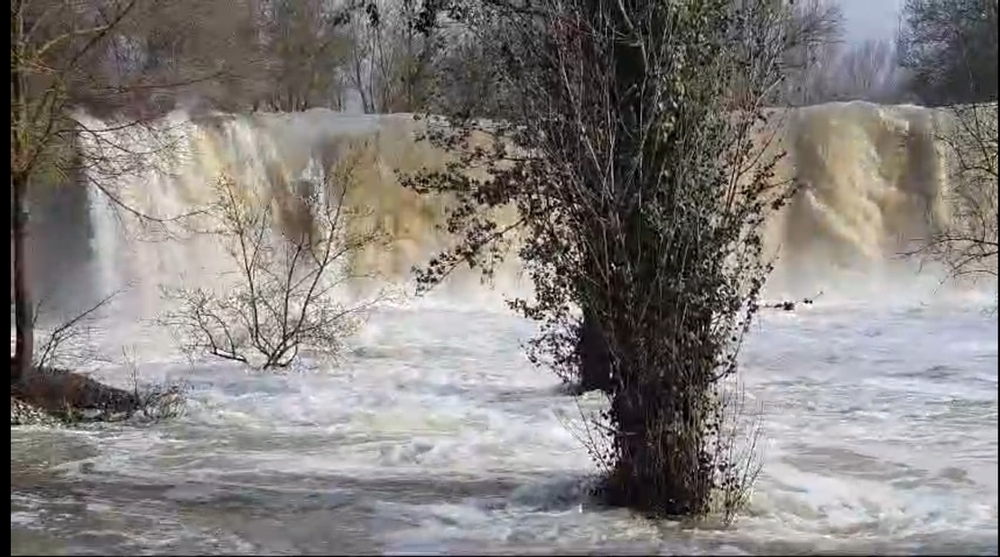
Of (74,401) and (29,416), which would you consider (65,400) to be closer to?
(74,401)

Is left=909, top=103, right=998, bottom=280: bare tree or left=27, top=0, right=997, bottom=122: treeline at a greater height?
left=27, top=0, right=997, bottom=122: treeline

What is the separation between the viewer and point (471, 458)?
A: 26.4 ft

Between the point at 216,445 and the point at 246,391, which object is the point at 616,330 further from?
the point at 246,391

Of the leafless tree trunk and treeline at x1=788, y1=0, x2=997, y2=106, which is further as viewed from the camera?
the leafless tree trunk

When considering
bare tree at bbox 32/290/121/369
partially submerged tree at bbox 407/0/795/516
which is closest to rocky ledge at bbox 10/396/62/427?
bare tree at bbox 32/290/121/369

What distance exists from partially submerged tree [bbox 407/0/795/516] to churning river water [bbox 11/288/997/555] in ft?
1.43

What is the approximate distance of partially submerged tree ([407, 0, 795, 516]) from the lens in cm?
553

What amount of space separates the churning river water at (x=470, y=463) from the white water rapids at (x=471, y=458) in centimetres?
3

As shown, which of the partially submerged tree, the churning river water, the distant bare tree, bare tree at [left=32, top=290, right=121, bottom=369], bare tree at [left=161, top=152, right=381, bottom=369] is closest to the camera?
the churning river water

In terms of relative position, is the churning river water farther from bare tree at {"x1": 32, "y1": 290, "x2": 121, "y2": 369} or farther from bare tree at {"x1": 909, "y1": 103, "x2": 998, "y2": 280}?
bare tree at {"x1": 909, "y1": 103, "x2": 998, "y2": 280}

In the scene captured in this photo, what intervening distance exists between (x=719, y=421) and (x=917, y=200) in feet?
54.7

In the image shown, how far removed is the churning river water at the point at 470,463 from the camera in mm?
5273

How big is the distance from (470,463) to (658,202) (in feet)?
9.74

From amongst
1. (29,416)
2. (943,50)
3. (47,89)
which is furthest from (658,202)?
(943,50)
